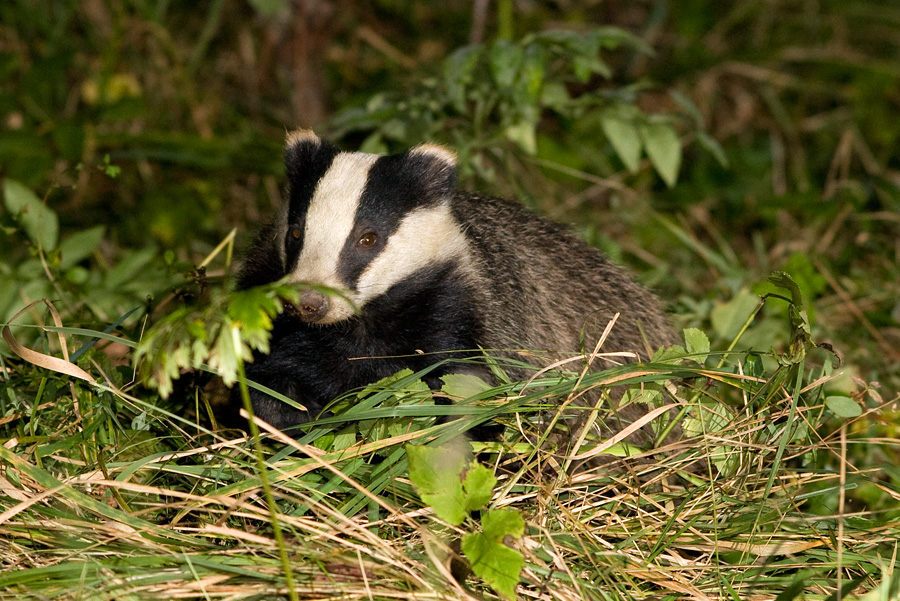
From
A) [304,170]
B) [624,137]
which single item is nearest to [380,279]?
[304,170]

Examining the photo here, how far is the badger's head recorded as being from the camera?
9.74 ft

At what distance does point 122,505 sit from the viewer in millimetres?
2670

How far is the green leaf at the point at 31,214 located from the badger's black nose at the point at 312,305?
5.93 ft

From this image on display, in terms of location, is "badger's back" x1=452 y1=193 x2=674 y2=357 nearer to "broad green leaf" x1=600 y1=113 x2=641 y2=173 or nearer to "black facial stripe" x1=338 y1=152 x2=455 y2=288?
"black facial stripe" x1=338 y1=152 x2=455 y2=288

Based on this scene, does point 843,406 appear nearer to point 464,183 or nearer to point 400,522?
point 400,522

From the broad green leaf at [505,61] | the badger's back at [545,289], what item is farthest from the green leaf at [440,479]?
the broad green leaf at [505,61]

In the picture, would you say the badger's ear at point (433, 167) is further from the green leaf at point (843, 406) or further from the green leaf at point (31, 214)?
the green leaf at point (31, 214)

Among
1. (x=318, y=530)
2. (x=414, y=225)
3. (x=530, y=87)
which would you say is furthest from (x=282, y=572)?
(x=530, y=87)

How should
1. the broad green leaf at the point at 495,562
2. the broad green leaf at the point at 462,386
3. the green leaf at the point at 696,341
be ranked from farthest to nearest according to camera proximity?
1. the green leaf at the point at 696,341
2. the broad green leaf at the point at 462,386
3. the broad green leaf at the point at 495,562

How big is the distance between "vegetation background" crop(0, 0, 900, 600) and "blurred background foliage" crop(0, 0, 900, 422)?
0.02 metres

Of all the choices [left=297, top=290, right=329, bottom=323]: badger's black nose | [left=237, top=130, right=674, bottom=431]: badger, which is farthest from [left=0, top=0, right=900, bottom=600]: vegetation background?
[left=297, top=290, right=329, bottom=323]: badger's black nose

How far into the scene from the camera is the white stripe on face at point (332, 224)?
114 inches

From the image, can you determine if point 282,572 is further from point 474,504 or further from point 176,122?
point 176,122

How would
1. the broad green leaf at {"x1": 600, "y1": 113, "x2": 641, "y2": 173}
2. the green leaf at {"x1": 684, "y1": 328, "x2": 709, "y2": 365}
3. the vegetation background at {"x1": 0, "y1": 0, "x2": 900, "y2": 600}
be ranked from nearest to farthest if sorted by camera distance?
the vegetation background at {"x1": 0, "y1": 0, "x2": 900, "y2": 600} → the green leaf at {"x1": 684, "y1": 328, "x2": 709, "y2": 365} → the broad green leaf at {"x1": 600, "y1": 113, "x2": 641, "y2": 173}
